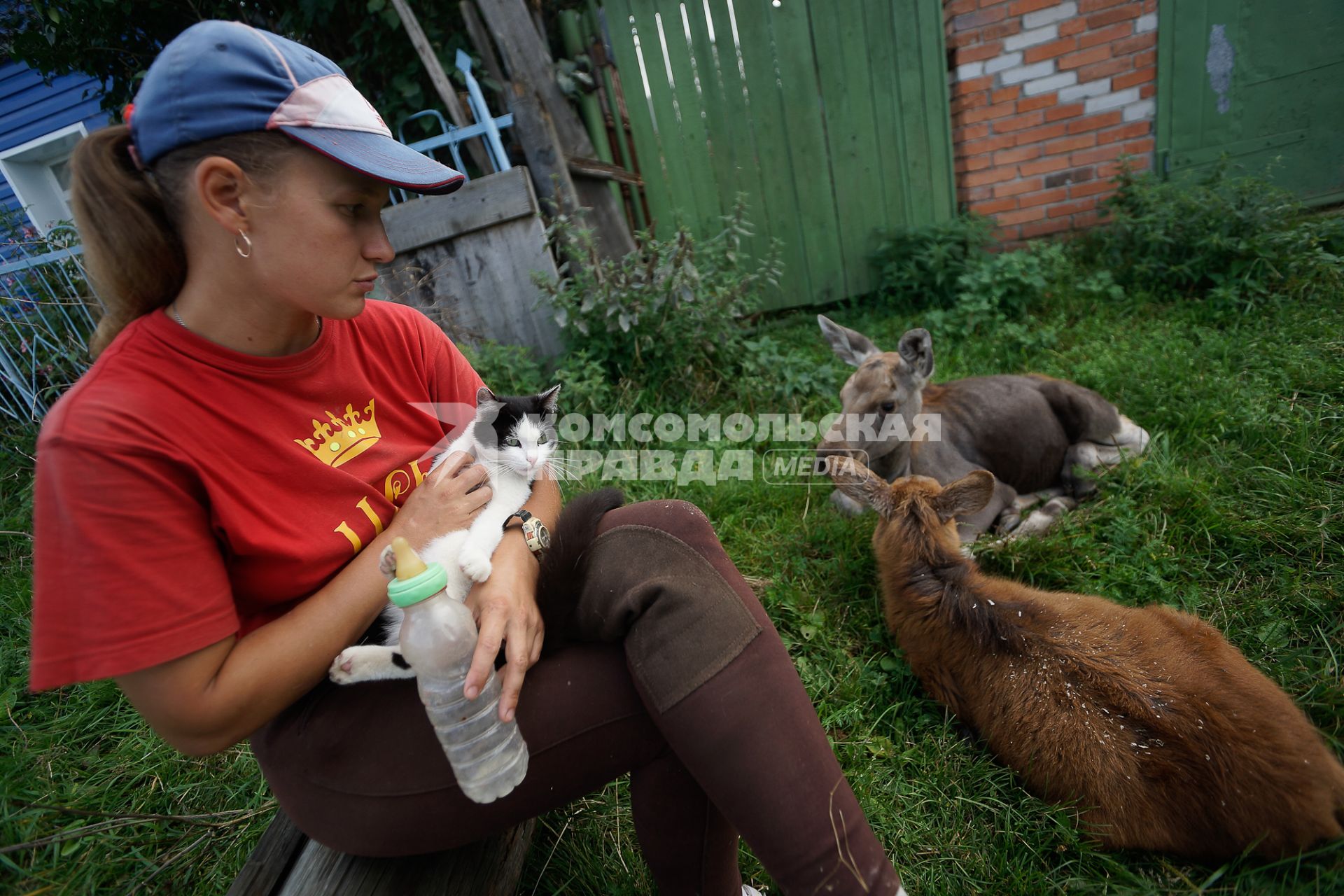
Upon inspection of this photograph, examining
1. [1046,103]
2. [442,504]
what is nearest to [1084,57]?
[1046,103]

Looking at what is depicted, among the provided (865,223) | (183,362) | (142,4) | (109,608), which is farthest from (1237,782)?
(142,4)

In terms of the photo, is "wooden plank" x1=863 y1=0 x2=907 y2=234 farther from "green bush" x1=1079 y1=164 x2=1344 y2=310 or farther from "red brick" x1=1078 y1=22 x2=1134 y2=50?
"green bush" x1=1079 y1=164 x2=1344 y2=310

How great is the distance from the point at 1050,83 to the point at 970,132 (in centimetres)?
70

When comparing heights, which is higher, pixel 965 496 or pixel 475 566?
pixel 475 566

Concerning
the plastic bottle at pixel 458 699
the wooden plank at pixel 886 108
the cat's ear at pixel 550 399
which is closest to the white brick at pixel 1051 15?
the wooden plank at pixel 886 108

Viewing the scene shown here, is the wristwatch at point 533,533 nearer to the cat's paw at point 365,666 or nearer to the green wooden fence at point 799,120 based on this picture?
the cat's paw at point 365,666

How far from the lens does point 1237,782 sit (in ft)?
5.91

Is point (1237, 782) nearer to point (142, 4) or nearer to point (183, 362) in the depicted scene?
point (183, 362)

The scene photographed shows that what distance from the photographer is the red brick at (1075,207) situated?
5.94 meters

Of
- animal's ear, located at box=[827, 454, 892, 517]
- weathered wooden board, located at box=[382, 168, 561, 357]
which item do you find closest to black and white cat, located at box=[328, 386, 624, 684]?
animal's ear, located at box=[827, 454, 892, 517]

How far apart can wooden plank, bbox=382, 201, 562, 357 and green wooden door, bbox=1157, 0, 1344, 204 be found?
5.45m

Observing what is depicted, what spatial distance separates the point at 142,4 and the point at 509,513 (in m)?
5.83

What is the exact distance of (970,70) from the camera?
578 centimetres

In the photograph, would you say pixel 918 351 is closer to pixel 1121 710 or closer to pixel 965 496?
pixel 965 496
